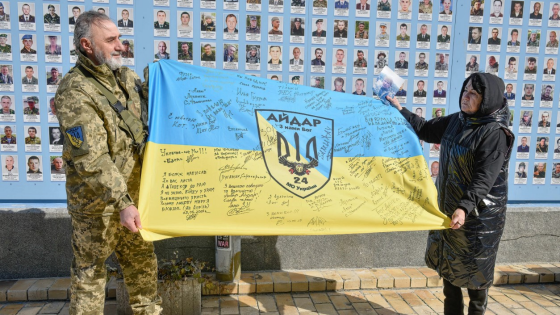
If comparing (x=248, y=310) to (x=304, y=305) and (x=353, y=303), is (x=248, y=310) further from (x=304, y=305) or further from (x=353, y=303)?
(x=353, y=303)

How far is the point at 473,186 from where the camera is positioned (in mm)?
3004

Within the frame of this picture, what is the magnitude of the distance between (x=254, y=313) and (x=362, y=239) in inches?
53.2

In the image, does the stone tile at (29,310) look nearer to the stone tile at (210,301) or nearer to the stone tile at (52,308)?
the stone tile at (52,308)

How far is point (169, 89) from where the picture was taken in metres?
3.01

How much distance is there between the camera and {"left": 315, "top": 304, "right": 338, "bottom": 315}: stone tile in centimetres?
391

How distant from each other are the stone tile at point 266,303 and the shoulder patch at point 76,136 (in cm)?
220

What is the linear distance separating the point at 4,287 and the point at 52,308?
524 millimetres

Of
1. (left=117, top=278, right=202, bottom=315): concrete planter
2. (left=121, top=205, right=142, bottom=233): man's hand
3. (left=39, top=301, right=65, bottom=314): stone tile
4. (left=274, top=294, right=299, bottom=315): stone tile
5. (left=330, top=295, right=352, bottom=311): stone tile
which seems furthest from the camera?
(left=330, top=295, right=352, bottom=311): stone tile

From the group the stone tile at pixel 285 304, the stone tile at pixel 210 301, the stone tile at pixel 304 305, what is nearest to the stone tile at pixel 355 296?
the stone tile at pixel 304 305

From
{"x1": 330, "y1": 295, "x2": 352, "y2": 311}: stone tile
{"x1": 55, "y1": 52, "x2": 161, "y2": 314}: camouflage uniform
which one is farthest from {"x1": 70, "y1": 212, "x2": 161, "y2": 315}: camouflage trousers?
{"x1": 330, "y1": 295, "x2": 352, "y2": 311}: stone tile

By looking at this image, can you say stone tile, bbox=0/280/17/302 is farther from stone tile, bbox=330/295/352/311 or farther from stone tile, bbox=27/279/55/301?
stone tile, bbox=330/295/352/311

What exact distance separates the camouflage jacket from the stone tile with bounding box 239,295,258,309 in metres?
1.69

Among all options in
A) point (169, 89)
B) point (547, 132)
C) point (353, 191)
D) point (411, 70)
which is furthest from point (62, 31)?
point (547, 132)

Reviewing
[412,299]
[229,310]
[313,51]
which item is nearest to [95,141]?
[229,310]
